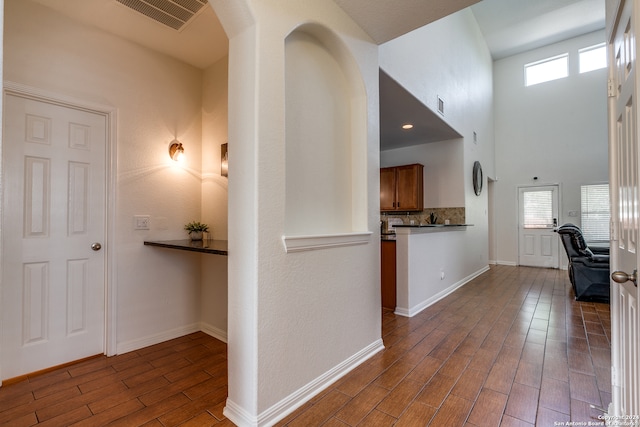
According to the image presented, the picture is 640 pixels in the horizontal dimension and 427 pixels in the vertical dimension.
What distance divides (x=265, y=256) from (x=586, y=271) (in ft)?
15.2

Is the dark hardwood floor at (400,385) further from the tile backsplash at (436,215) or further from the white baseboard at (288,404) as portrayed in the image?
the tile backsplash at (436,215)

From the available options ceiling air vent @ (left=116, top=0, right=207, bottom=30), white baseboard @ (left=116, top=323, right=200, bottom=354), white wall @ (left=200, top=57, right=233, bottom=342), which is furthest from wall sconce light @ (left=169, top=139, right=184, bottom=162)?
white baseboard @ (left=116, top=323, right=200, bottom=354)

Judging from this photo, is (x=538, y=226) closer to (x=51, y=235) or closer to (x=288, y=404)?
(x=288, y=404)

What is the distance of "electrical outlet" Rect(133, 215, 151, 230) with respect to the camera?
266 cm

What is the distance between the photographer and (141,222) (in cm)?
270

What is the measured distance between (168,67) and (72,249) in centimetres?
182

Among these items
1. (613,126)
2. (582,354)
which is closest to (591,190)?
(582,354)

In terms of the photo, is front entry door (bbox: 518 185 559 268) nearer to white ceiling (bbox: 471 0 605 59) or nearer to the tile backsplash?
the tile backsplash

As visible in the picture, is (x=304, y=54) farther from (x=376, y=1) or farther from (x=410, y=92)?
(x=410, y=92)

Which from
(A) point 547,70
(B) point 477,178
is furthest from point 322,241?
(A) point 547,70

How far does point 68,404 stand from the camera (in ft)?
6.10

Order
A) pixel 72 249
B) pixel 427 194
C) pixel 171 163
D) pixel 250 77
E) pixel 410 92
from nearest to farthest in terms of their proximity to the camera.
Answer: pixel 250 77 → pixel 72 249 → pixel 171 163 → pixel 410 92 → pixel 427 194

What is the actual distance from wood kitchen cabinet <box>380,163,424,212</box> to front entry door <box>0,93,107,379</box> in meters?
4.55

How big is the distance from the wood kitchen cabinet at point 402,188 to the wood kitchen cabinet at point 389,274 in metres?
2.13
